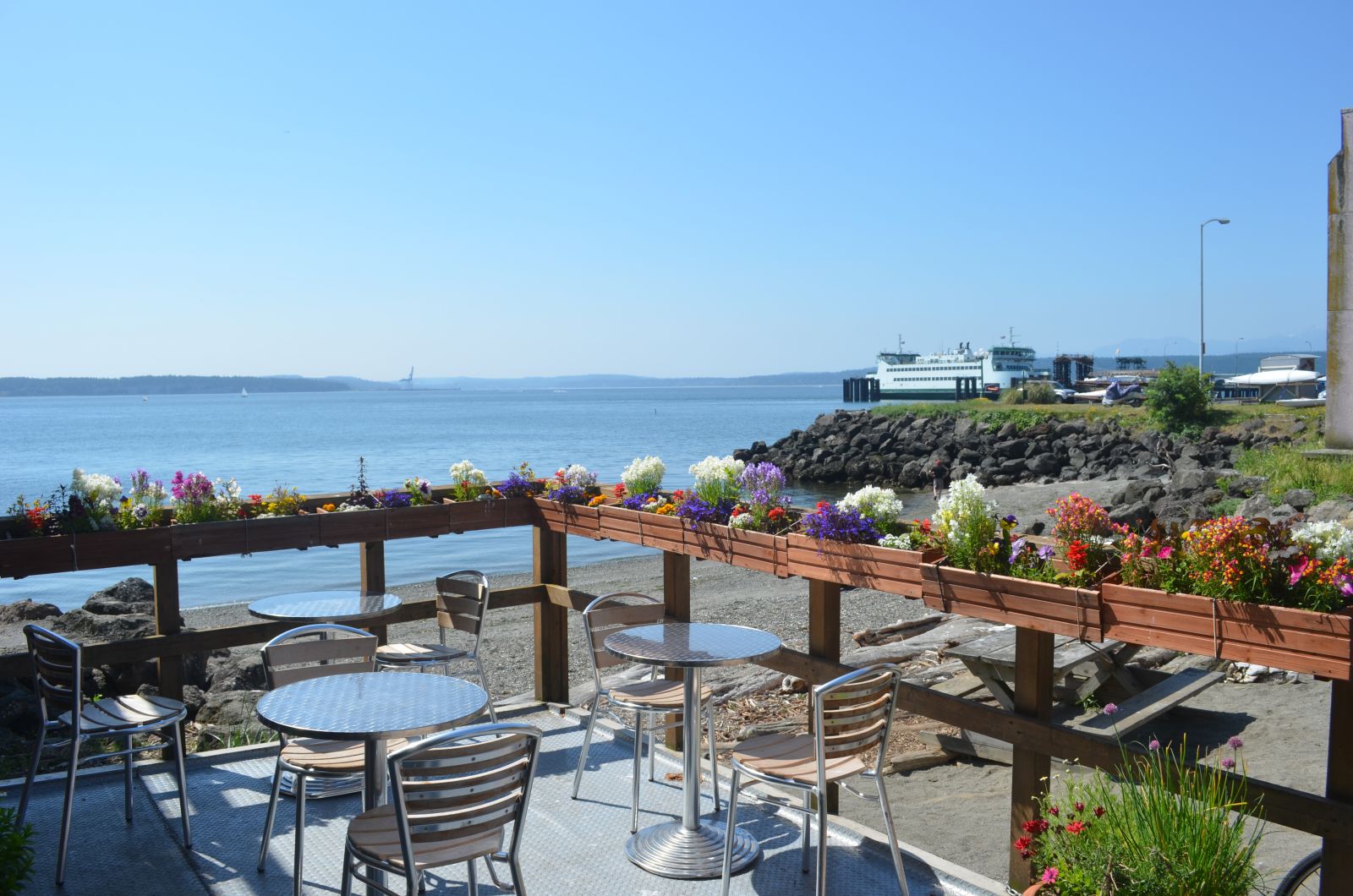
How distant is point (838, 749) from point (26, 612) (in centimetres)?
1242

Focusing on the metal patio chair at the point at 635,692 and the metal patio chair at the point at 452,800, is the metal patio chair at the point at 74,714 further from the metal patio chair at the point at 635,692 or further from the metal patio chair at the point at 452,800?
the metal patio chair at the point at 635,692

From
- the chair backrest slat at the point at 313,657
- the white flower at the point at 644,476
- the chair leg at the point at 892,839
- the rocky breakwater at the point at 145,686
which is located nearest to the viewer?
the chair leg at the point at 892,839

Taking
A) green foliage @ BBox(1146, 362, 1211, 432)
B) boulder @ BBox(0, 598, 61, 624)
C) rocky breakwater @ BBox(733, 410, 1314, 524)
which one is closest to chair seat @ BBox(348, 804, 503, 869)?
boulder @ BBox(0, 598, 61, 624)

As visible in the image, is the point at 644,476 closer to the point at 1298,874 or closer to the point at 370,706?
the point at 370,706

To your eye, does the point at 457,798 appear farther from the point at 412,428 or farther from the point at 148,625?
the point at 412,428

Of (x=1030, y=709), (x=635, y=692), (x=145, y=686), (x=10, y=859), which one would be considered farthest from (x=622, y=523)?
(x=145, y=686)

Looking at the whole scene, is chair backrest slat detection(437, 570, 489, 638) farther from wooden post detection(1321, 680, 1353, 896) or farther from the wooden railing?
wooden post detection(1321, 680, 1353, 896)

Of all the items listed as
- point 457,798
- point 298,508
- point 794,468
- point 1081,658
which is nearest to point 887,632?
point 1081,658

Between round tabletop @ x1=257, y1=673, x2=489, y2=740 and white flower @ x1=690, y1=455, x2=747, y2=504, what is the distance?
185 cm

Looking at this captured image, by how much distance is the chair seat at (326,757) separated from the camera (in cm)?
362

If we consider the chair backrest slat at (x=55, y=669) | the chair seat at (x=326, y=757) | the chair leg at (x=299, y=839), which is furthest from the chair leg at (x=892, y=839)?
the chair backrest slat at (x=55, y=669)

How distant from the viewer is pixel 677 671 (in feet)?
17.9

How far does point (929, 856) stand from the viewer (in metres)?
4.07

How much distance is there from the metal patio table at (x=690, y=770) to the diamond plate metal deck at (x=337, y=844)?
0.06 metres
